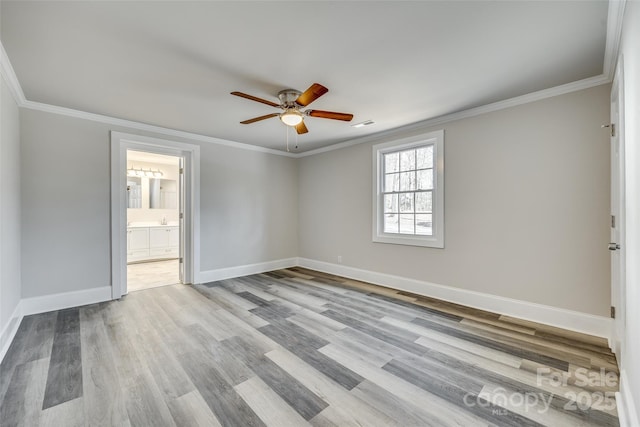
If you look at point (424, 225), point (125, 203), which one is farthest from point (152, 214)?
point (424, 225)

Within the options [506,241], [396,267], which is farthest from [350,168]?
[506,241]

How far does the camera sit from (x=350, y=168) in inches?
197

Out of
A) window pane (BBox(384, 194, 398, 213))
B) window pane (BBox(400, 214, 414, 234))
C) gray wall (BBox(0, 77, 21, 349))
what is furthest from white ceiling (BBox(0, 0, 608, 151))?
window pane (BBox(400, 214, 414, 234))

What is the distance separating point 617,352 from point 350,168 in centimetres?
390

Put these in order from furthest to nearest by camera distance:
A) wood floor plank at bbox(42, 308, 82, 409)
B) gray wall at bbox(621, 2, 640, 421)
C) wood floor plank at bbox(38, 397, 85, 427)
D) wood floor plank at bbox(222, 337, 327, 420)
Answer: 1. wood floor plank at bbox(42, 308, 82, 409)
2. wood floor plank at bbox(222, 337, 327, 420)
3. wood floor plank at bbox(38, 397, 85, 427)
4. gray wall at bbox(621, 2, 640, 421)

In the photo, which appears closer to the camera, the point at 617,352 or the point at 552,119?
the point at 617,352

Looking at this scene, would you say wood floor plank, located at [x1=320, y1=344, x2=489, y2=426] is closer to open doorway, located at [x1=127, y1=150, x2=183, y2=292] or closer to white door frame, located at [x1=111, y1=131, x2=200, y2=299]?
white door frame, located at [x1=111, y1=131, x2=200, y2=299]

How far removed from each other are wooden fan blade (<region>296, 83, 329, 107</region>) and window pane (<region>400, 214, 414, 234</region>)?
2.51 m

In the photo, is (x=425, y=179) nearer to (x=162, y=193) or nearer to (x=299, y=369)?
(x=299, y=369)

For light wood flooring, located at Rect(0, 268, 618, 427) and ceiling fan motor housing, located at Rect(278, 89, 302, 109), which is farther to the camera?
ceiling fan motor housing, located at Rect(278, 89, 302, 109)

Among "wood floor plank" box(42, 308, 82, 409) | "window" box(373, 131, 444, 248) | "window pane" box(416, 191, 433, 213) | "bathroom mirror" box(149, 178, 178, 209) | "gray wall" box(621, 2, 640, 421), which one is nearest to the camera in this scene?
"gray wall" box(621, 2, 640, 421)

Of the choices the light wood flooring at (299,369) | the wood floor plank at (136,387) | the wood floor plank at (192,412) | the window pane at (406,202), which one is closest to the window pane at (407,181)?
the window pane at (406,202)

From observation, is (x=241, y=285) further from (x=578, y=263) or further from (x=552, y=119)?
(x=552, y=119)

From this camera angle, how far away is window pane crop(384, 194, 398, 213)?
4.40m
